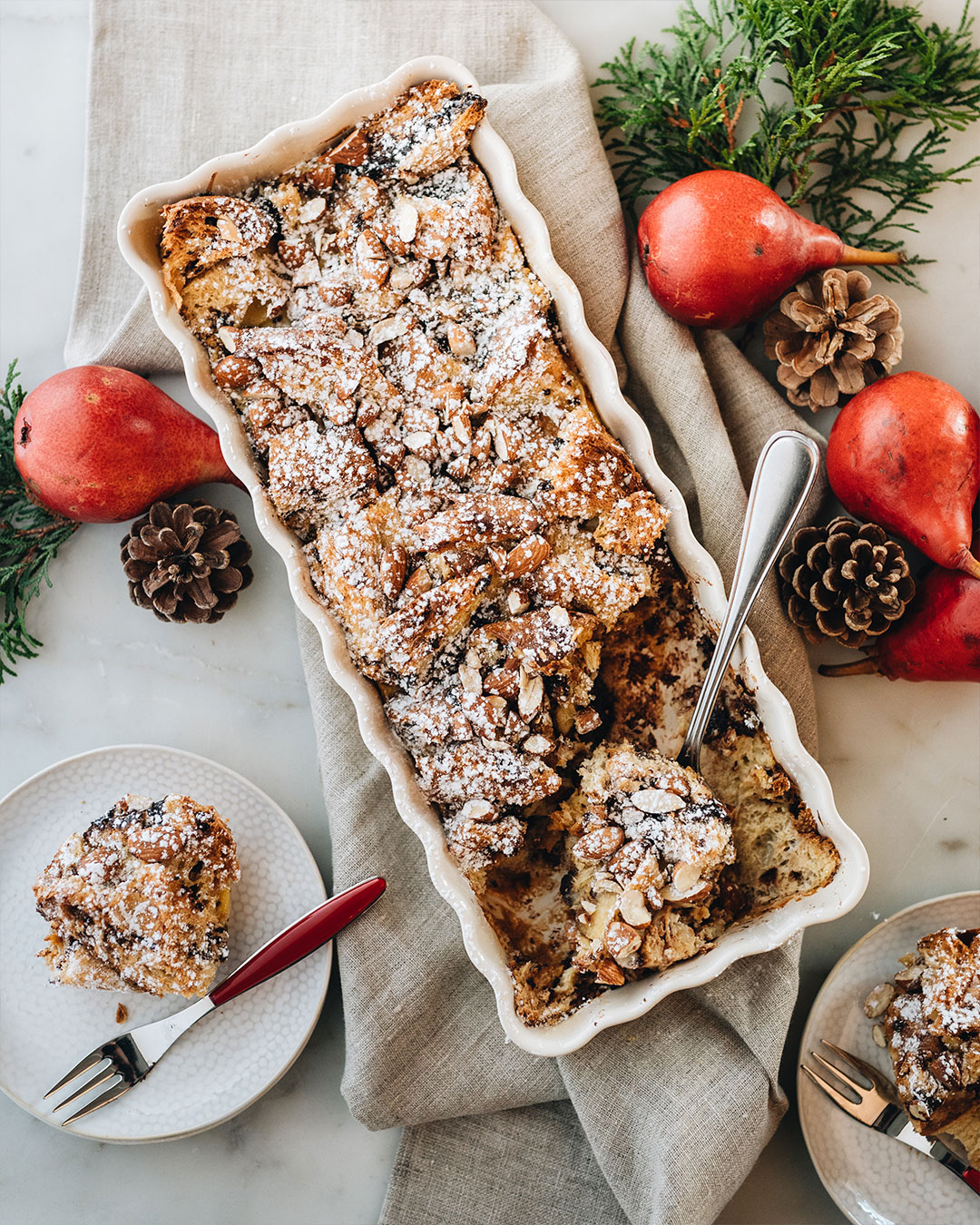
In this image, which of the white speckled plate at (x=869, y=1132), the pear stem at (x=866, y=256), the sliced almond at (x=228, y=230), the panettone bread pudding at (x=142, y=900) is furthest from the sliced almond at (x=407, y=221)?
the white speckled plate at (x=869, y=1132)

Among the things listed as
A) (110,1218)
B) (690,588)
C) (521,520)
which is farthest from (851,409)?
(110,1218)

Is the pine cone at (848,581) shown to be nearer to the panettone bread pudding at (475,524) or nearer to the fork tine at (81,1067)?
the panettone bread pudding at (475,524)

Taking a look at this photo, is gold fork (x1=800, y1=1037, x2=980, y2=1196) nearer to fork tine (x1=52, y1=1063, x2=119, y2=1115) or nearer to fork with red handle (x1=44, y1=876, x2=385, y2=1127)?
fork with red handle (x1=44, y1=876, x2=385, y2=1127)

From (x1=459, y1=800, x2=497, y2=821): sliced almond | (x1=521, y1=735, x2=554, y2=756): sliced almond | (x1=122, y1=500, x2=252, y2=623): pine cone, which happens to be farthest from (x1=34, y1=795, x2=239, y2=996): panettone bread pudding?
(x1=521, y1=735, x2=554, y2=756): sliced almond

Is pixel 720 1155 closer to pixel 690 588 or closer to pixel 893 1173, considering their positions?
pixel 893 1173

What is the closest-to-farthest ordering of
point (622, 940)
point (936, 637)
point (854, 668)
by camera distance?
1. point (622, 940)
2. point (936, 637)
3. point (854, 668)


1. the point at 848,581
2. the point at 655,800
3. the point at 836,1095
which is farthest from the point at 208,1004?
the point at 848,581

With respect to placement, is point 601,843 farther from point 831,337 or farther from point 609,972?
point 831,337
